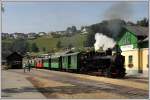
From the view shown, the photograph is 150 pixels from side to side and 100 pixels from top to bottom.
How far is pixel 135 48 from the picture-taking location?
43406 mm

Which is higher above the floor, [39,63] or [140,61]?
[140,61]

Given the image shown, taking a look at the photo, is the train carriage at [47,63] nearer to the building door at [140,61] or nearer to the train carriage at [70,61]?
the train carriage at [70,61]

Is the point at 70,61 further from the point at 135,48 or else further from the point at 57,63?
the point at 57,63

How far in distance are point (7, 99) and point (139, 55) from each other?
29.3 m

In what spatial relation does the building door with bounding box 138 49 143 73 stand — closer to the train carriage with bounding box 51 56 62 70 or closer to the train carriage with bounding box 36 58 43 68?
the train carriage with bounding box 51 56 62 70

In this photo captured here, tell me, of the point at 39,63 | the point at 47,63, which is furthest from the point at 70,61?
the point at 39,63

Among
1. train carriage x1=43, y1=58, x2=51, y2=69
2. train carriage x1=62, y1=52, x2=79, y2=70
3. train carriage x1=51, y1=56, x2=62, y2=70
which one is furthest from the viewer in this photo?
train carriage x1=43, y1=58, x2=51, y2=69

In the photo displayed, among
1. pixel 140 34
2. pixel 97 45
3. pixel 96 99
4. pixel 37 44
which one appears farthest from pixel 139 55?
pixel 37 44

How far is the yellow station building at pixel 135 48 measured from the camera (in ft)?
133

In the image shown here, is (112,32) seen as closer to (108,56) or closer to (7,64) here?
(108,56)

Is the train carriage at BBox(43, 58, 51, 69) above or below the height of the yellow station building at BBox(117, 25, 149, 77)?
below

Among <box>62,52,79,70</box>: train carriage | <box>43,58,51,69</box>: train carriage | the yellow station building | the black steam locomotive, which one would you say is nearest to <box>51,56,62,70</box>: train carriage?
<box>62,52,79,70</box>: train carriage

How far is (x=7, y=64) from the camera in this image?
6391cm

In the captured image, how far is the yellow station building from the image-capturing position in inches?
1601
